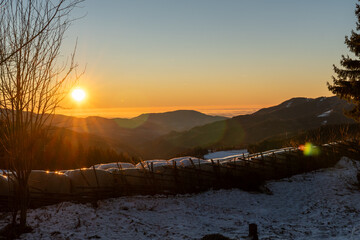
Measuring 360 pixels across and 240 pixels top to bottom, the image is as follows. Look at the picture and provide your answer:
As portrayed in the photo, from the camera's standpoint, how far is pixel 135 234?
7668mm

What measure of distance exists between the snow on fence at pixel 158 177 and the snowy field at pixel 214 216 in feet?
1.70

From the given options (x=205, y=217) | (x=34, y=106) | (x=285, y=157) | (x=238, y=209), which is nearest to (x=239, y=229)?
(x=205, y=217)

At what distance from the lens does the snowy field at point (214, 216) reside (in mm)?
7781

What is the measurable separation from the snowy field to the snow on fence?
1.70 feet

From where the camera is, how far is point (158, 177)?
12328 mm

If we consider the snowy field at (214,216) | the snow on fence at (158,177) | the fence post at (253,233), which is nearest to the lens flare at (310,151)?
the snow on fence at (158,177)

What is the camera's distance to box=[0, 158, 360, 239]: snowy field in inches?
306

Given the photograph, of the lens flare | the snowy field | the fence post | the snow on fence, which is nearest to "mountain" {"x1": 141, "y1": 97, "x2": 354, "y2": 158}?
the lens flare

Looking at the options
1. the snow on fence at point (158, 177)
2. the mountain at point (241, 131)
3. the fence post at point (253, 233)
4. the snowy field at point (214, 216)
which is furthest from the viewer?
the mountain at point (241, 131)

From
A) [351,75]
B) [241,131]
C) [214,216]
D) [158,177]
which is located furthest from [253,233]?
[241,131]

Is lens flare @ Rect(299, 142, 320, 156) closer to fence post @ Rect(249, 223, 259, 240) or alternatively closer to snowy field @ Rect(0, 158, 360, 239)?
snowy field @ Rect(0, 158, 360, 239)

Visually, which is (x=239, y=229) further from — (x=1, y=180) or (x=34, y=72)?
(x=1, y=180)

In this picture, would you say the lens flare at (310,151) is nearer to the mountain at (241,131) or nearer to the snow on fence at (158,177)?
the snow on fence at (158,177)

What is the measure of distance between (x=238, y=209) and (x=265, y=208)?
3.90 feet
